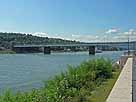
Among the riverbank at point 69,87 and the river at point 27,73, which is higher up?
the riverbank at point 69,87

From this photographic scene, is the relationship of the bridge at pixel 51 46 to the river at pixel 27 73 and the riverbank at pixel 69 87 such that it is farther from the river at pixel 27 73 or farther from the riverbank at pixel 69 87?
the riverbank at pixel 69 87

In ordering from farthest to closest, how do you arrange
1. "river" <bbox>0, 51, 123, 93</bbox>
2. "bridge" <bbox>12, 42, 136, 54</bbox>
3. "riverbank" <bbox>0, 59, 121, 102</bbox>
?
"bridge" <bbox>12, 42, 136, 54</bbox>, "river" <bbox>0, 51, 123, 93</bbox>, "riverbank" <bbox>0, 59, 121, 102</bbox>

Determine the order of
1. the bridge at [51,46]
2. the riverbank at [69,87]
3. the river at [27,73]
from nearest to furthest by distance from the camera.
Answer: the riverbank at [69,87], the river at [27,73], the bridge at [51,46]

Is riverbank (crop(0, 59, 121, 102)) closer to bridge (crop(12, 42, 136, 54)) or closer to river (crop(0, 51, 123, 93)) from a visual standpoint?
river (crop(0, 51, 123, 93))

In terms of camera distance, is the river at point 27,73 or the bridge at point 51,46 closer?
the river at point 27,73

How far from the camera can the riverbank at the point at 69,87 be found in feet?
39.9

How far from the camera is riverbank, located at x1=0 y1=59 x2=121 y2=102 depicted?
12172 millimetres

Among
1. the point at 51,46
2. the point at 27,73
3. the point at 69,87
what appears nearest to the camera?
the point at 69,87

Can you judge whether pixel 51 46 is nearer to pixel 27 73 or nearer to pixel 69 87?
pixel 27 73

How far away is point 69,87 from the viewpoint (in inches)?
683

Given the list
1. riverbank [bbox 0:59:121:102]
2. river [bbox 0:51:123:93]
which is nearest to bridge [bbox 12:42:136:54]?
river [bbox 0:51:123:93]

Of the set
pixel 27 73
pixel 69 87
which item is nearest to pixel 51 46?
pixel 27 73

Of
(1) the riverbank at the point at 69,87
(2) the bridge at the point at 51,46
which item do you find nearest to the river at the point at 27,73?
(1) the riverbank at the point at 69,87

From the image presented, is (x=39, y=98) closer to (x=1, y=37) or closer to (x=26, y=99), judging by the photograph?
(x=26, y=99)
